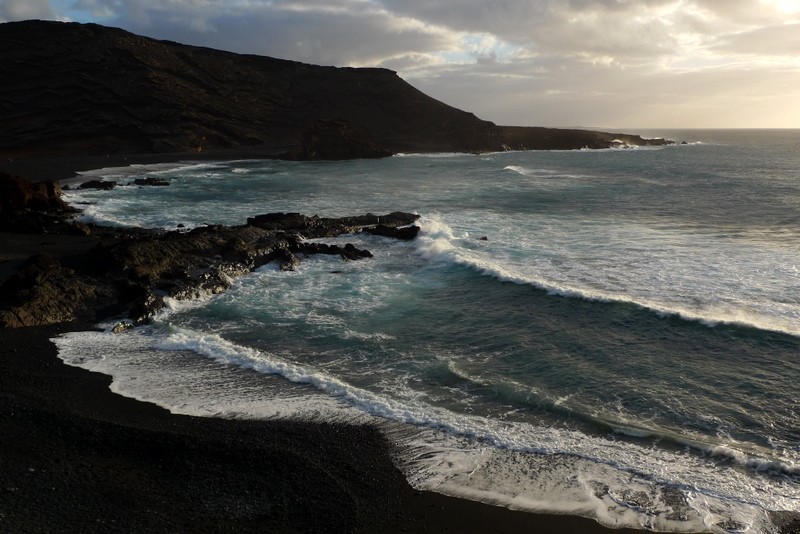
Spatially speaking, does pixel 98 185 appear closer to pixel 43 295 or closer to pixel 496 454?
pixel 43 295

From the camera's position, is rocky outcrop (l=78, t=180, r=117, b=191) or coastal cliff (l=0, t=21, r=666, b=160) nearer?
rocky outcrop (l=78, t=180, r=117, b=191)

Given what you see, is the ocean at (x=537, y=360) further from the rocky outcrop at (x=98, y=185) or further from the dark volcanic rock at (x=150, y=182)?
the dark volcanic rock at (x=150, y=182)

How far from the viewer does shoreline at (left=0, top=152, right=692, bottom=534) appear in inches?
302

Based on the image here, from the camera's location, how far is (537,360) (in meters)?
13.5

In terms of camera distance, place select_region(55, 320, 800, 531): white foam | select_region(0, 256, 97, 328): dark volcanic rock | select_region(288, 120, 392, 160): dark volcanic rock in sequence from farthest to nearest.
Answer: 1. select_region(288, 120, 392, 160): dark volcanic rock
2. select_region(0, 256, 97, 328): dark volcanic rock
3. select_region(55, 320, 800, 531): white foam

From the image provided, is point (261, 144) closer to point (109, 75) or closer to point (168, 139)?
point (168, 139)

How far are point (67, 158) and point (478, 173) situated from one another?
41612mm

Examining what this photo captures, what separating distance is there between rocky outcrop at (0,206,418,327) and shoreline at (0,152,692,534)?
191 inches

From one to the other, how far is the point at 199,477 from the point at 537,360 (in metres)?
7.59

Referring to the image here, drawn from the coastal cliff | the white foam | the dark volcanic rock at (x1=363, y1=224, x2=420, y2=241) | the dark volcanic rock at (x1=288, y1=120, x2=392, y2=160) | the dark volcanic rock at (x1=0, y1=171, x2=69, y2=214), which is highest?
the coastal cliff

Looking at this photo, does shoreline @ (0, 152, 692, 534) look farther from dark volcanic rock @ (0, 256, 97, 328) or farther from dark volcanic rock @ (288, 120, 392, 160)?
dark volcanic rock @ (288, 120, 392, 160)

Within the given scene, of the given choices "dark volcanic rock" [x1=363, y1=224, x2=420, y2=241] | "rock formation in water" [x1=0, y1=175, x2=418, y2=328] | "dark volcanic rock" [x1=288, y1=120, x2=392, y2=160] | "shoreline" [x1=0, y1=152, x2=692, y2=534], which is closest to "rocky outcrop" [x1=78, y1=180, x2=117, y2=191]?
"rock formation in water" [x1=0, y1=175, x2=418, y2=328]

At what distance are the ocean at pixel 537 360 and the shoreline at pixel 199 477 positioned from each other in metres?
0.48

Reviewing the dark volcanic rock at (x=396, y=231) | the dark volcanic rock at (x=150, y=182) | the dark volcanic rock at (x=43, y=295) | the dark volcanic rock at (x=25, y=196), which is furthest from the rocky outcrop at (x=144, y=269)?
the dark volcanic rock at (x=150, y=182)
